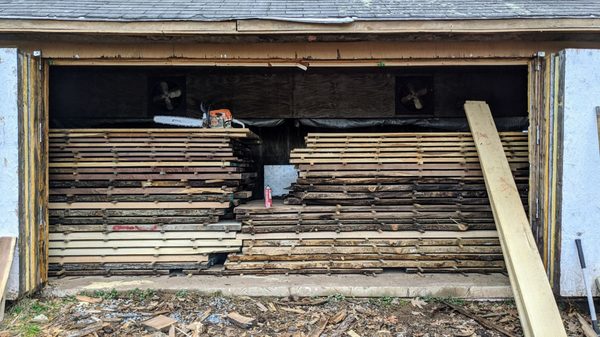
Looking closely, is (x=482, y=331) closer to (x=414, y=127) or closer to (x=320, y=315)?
(x=320, y=315)

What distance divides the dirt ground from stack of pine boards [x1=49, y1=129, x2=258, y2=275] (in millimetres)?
577

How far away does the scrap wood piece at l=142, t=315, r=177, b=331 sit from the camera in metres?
3.79

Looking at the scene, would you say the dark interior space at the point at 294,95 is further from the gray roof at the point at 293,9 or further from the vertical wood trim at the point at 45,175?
the vertical wood trim at the point at 45,175

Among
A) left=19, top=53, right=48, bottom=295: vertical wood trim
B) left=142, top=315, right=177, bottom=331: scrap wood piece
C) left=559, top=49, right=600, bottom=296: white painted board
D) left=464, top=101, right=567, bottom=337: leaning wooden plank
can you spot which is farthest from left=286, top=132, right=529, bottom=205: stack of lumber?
left=19, top=53, right=48, bottom=295: vertical wood trim

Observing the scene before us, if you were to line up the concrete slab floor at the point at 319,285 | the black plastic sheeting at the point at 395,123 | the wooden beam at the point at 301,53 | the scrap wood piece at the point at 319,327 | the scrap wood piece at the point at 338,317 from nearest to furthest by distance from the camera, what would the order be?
the scrap wood piece at the point at 319,327, the scrap wood piece at the point at 338,317, the concrete slab floor at the point at 319,285, the wooden beam at the point at 301,53, the black plastic sheeting at the point at 395,123

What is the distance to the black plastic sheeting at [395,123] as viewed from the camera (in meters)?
6.69

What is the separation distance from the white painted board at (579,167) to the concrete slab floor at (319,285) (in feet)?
2.36

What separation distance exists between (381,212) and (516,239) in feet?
5.08

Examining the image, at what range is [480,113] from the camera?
18.1ft

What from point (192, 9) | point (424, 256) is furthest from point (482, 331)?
point (192, 9)

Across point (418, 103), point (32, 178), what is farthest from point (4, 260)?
point (418, 103)

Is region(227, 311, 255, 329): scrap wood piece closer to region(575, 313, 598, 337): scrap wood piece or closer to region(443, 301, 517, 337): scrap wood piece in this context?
region(443, 301, 517, 337): scrap wood piece

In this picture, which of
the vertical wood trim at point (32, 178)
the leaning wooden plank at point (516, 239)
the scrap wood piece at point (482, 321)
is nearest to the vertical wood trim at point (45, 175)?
the vertical wood trim at point (32, 178)

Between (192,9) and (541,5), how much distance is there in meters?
4.42
